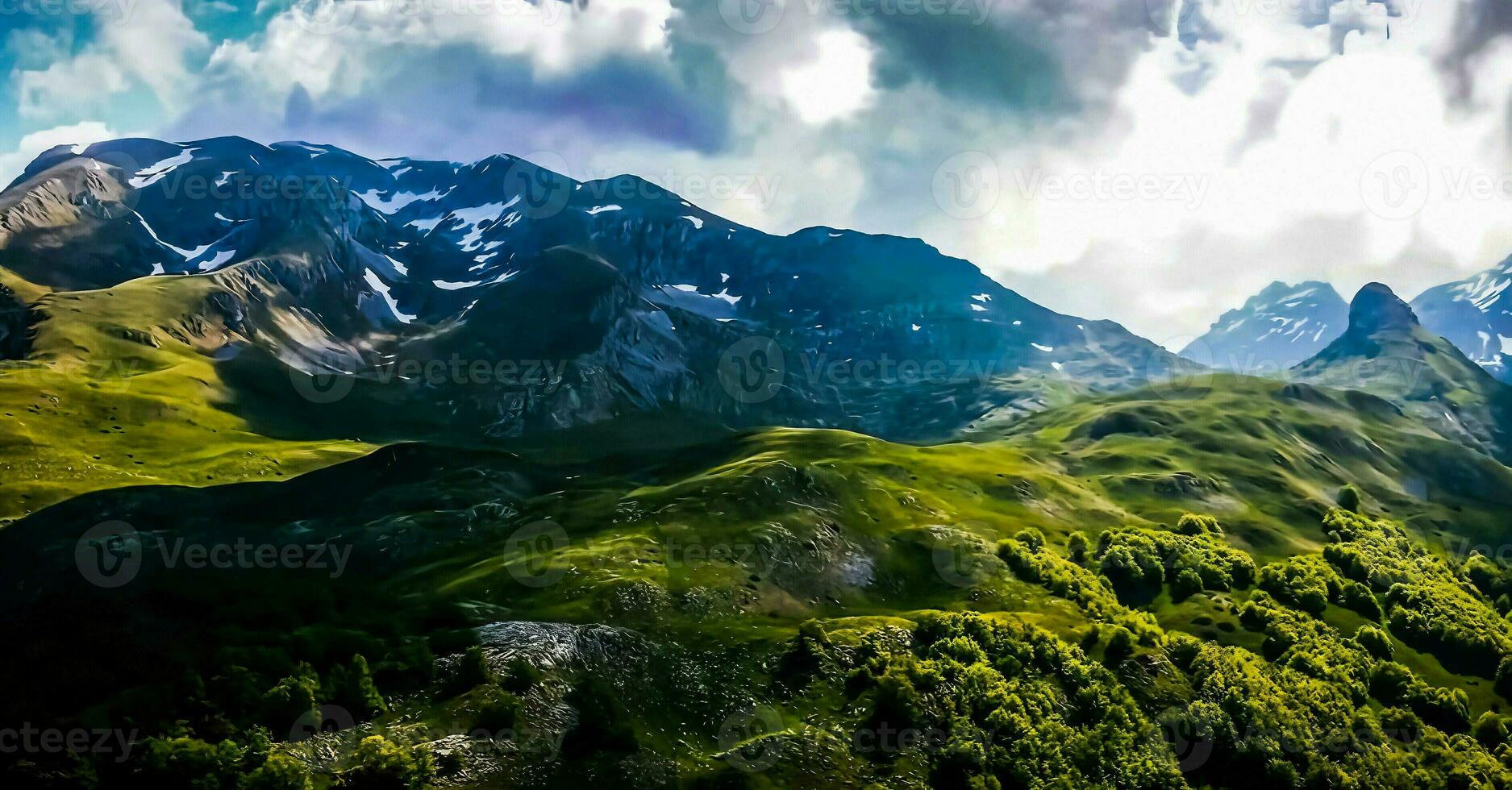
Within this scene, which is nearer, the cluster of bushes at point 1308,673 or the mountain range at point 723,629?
the mountain range at point 723,629

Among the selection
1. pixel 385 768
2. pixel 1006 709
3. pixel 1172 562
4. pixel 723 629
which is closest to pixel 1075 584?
pixel 1172 562

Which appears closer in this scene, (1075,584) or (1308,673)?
(1308,673)

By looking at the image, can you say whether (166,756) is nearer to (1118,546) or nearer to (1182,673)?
(1182,673)

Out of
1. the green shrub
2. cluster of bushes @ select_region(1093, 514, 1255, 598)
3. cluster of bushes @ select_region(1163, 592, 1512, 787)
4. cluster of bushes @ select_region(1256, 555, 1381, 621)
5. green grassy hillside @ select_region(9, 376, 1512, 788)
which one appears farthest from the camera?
cluster of bushes @ select_region(1256, 555, 1381, 621)

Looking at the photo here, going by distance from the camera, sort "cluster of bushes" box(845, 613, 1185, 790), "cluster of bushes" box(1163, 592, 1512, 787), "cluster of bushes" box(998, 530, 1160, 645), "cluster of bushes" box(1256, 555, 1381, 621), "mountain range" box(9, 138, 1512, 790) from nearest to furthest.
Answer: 1. "mountain range" box(9, 138, 1512, 790)
2. "cluster of bushes" box(845, 613, 1185, 790)
3. "cluster of bushes" box(1163, 592, 1512, 787)
4. "cluster of bushes" box(998, 530, 1160, 645)
5. "cluster of bushes" box(1256, 555, 1381, 621)

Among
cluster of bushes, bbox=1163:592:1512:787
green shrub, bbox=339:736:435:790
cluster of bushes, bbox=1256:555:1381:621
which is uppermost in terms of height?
cluster of bushes, bbox=1256:555:1381:621

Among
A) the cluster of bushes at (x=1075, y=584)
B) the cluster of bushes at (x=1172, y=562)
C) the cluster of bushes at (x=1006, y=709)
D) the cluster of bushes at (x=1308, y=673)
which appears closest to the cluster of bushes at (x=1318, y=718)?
the cluster of bushes at (x=1308, y=673)

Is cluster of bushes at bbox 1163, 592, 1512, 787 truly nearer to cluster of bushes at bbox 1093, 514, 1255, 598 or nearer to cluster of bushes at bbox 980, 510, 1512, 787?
cluster of bushes at bbox 980, 510, 1512, 787

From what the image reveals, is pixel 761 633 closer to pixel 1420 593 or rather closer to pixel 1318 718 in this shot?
pixel 1318 718

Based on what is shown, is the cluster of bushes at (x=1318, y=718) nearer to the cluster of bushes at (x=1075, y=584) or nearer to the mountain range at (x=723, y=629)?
the mountain range at (x=723, y=629)

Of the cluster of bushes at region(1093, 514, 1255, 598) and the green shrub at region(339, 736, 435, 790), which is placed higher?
the cluster of bushes at region(1093, 514, 1255, 598)

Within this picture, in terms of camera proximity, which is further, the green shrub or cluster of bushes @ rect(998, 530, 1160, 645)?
cluster of bushes @ rect(998, 530, 1160, 645)

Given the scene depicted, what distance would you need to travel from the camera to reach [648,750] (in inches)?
2569

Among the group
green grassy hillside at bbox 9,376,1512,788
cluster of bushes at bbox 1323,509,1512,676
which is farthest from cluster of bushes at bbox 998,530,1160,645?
cluster of bushes at bbox 1323,509,1512,676
